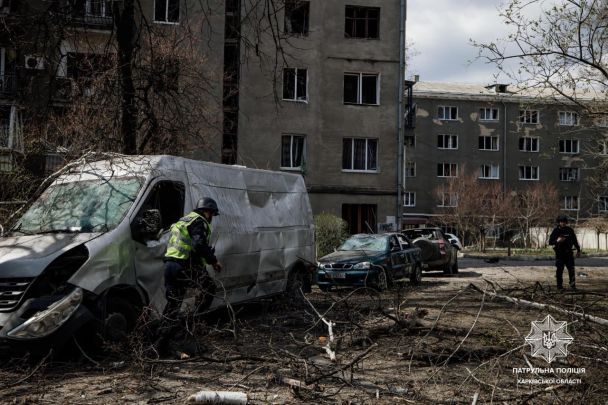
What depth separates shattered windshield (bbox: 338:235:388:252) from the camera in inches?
634

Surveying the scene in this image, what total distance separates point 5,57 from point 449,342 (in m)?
25.8

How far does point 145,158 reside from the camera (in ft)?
29.1

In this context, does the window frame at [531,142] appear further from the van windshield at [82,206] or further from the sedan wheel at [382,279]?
the van windshield at [82,206]

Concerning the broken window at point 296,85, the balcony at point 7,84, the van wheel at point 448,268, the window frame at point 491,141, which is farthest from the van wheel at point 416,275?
the window frame at point 491,141

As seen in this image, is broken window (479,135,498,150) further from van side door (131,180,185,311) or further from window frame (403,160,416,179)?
van side door (131,180,185,311)

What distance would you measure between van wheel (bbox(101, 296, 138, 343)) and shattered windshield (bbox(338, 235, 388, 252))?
30.0ft

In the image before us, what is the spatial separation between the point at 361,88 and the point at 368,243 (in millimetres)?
14548

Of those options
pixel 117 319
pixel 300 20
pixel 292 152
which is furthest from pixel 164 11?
pixel 117 319

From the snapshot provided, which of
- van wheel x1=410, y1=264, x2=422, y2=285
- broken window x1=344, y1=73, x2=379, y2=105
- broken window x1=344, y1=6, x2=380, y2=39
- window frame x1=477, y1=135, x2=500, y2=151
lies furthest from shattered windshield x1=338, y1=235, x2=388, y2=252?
window frame x1=477, y1=135, x2=500, y2=151

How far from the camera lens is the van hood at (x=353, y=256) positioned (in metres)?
→ 15.0

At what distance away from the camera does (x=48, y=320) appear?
6.52m

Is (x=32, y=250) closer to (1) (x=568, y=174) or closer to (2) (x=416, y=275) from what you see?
(2) (x=416, y=275)

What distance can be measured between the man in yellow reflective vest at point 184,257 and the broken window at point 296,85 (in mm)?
20698

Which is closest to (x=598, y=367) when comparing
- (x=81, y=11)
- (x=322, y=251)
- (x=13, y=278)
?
(x=13, y=278)
